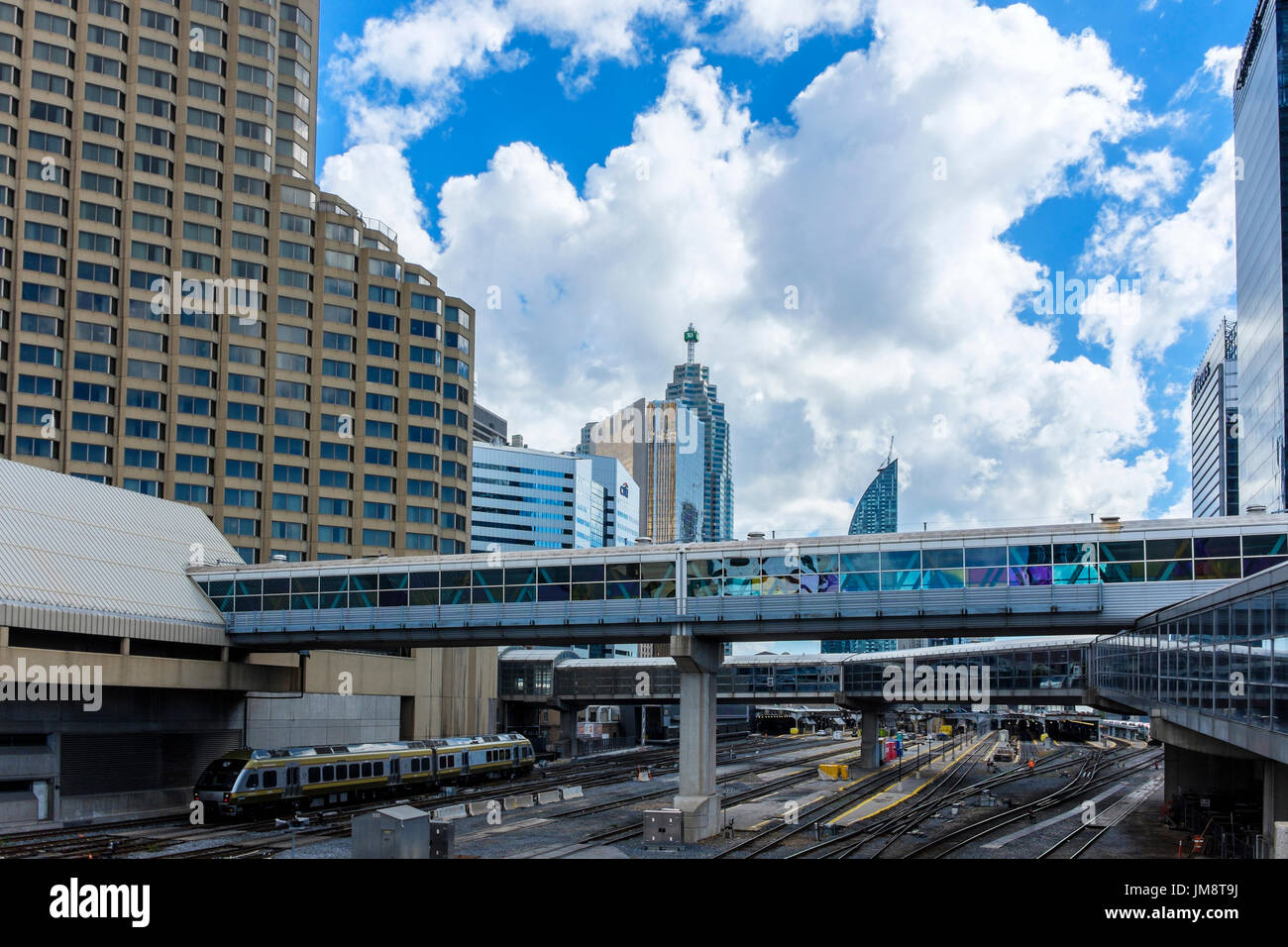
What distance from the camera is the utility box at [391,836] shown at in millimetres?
21781

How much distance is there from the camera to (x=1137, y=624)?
142 ft

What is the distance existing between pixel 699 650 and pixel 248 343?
62582 millimetres

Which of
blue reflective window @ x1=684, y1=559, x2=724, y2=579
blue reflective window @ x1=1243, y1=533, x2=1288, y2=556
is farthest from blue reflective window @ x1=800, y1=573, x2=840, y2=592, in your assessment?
blue reflective window @ x1=1243, y1=533, x2=1288, y2=556

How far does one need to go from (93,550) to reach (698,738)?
31.2m

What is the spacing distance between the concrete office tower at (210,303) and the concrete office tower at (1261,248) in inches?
3880

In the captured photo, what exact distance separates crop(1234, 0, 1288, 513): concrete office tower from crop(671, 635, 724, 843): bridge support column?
105149mm

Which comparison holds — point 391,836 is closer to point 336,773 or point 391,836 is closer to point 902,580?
point 902,580

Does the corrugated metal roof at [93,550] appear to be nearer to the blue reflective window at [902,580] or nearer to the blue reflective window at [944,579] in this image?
the blue reflective window at [902,580]

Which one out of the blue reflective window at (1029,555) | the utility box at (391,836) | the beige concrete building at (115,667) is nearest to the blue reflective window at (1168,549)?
the blue reflective window at (1029,555)

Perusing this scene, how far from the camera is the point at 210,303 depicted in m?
96.1

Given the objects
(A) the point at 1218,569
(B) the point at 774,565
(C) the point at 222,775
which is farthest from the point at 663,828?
(A) the point at 1218,569

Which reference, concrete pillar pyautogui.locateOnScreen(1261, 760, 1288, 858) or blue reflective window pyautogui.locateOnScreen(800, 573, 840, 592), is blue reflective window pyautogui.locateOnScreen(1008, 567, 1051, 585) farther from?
concrete pillar pyautogui.locateOnScreen(1261, 760, 1288, 858)
